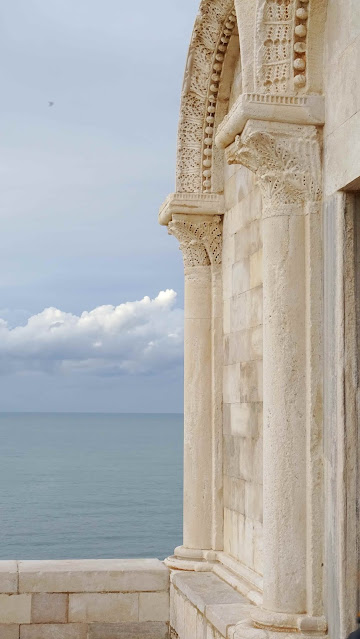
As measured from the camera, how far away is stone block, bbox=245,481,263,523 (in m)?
6.58

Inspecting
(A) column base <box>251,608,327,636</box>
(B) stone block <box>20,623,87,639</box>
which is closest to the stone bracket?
(A) column base <box>251,608,327,636</box>

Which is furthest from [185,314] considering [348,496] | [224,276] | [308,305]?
[348,496]

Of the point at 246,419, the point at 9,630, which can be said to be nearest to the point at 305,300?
the point at 246,419

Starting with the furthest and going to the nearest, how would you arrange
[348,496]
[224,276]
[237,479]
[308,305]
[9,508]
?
[9,508] < [224,276] < [237,479] < [308,305] < [348,496]

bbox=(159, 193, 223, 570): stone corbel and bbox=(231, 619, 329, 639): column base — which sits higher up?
bbox=(159, 193, 223, 570): stone corbel

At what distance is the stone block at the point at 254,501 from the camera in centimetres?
658

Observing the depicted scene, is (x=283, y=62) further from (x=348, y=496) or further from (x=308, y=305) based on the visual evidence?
(x=348, y=496)

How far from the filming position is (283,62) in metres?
5.50

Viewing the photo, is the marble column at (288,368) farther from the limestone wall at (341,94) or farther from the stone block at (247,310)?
the stone block at (247,310)

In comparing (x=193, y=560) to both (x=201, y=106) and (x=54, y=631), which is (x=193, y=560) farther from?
(x=201, y=106)

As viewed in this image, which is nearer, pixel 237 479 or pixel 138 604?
pixel 237 479

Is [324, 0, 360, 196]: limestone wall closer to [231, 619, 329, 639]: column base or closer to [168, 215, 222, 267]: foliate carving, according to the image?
[231, 619, 329, 639]: column base

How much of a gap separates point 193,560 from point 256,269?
2.46 metres

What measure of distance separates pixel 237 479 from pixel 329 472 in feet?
7.18
